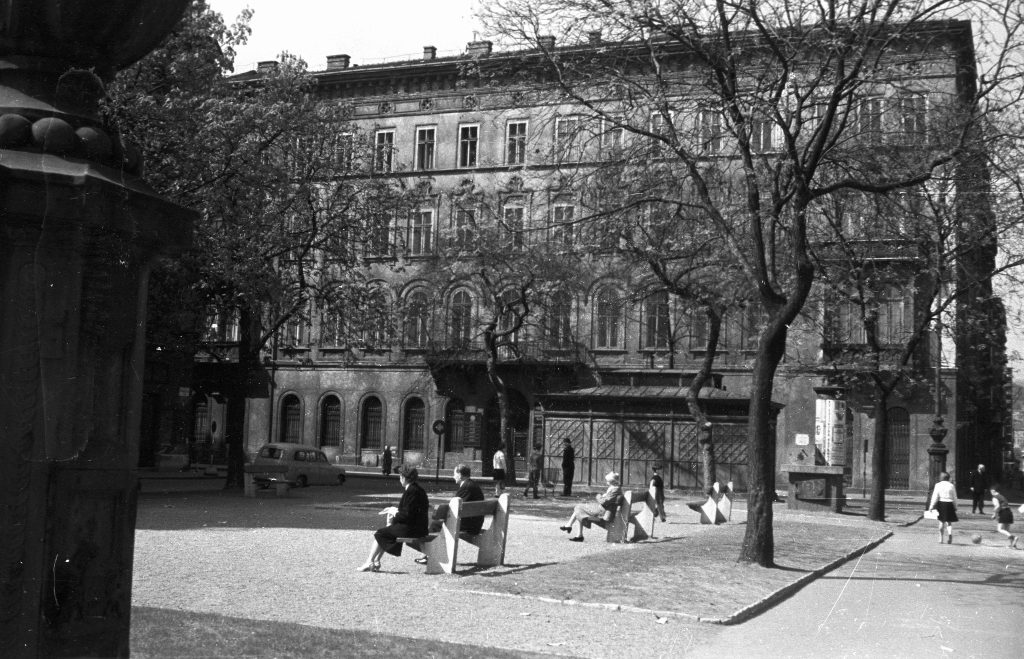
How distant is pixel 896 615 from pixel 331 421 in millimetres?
45217

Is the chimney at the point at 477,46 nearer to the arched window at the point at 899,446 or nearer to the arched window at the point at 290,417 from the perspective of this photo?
the arched window at the point at 899,446

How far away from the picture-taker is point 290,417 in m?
56.2

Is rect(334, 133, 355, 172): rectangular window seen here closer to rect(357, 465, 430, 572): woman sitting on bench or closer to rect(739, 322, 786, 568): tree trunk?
rect(739, 322, 786, 568): tree trunk

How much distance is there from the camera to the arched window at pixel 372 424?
54.2 m

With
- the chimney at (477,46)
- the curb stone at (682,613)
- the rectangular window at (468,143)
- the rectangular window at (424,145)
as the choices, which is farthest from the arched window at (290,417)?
the curb stone at (682,613)

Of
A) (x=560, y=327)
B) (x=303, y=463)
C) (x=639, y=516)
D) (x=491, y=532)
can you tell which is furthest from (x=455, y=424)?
(x=491, y=532)

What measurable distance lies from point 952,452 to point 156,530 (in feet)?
116

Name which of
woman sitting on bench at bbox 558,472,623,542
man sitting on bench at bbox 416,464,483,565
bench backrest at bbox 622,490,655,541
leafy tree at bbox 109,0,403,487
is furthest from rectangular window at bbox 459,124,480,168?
man sitting on bench at bbox 416,464,483,565

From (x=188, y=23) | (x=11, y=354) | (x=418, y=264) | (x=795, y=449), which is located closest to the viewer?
(x=11, y=354)

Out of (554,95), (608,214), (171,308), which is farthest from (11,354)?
(171,308)

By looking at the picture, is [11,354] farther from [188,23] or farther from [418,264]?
[418,264]

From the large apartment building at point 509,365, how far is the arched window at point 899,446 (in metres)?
0.05

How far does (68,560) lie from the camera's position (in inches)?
167

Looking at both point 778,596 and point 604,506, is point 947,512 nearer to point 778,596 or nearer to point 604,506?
point 604,506
